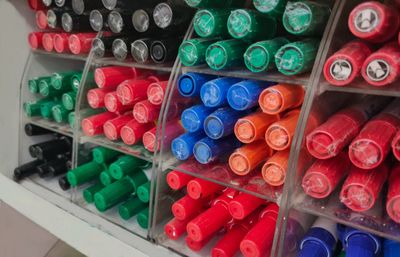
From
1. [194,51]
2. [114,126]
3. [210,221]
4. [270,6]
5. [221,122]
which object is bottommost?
[210,221]

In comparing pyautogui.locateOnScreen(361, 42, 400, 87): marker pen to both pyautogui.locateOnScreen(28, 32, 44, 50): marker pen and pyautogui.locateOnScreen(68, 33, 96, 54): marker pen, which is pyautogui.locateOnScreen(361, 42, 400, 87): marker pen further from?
pyautogui.locateOnScreen(28, 32, 44, 50): marker pen

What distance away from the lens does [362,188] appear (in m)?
0.52

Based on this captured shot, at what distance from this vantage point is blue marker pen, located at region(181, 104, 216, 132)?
2.23ft

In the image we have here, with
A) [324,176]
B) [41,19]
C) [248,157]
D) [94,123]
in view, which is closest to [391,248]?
[324,176]

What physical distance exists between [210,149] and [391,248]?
352mm

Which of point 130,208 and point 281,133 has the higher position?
point 281,133

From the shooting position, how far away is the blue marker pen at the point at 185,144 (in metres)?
0.70

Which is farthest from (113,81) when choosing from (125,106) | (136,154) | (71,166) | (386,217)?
(386,217)

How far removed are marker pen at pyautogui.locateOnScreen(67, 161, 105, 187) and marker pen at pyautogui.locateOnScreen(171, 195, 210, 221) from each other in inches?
11.7

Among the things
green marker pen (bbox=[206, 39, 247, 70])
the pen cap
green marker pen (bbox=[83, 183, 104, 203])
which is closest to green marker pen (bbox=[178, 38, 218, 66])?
green marker pen (bbox=[206, 39, 247, 70])

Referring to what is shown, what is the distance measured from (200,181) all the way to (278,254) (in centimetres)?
21

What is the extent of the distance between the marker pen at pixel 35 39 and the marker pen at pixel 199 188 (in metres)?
0.64

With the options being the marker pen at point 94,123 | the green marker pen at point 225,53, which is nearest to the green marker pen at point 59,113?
the marker pen at point 94,123

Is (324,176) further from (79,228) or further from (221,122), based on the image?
(79,228)
